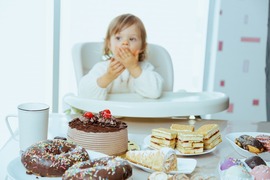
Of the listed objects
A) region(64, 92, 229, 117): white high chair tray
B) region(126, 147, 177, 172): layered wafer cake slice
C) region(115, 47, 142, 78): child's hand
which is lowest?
region(126, 147, 177, 172): layered wafer cake slice

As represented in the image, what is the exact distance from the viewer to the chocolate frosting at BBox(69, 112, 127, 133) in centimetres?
107

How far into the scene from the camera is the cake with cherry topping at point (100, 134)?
106 cm

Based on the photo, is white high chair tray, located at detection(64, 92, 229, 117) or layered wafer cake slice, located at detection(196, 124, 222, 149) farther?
white high chair tray, located at detection(64, 92, 229, 117)

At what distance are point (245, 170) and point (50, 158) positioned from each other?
0.45m

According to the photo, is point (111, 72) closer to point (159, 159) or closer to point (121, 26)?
point (121, 26)

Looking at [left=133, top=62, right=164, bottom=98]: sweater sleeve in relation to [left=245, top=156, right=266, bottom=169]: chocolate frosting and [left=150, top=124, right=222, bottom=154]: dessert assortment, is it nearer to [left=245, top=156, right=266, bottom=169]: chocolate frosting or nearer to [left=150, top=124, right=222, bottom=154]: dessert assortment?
[left=150, top=124, right=222, bottom=154]: dessert assortment

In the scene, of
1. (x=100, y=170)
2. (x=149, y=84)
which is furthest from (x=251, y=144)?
(x=149, y=84)

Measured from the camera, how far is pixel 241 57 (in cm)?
329

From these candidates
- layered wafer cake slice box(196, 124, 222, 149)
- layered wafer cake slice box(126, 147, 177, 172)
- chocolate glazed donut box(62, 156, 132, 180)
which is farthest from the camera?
layered wafer cake slice box(196, 124, 222, 149)

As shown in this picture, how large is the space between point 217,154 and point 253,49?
2.29 meters

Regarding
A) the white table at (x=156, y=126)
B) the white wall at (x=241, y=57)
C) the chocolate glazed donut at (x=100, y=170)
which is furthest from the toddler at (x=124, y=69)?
the white wall at (x=241, y=57)

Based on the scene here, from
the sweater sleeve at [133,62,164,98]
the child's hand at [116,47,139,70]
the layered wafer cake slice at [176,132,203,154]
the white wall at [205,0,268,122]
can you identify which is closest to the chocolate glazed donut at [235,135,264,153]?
the layered wafer cake slice at [176,132,203,154]

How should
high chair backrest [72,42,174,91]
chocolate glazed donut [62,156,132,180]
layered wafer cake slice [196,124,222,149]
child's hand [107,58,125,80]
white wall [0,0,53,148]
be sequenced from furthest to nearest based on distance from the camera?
white wall [0,0,53,148] → high chair backrest [72,42,174,91] → child's hand [107,58,125,80] → layered wafer cake slice [196,124,222,149] → chocolate glazed donut [62,156,132,180]

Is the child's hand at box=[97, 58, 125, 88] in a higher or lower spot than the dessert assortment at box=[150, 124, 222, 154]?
higher
